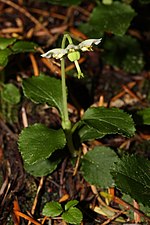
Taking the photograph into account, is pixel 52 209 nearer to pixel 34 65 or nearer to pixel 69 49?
pixel 69 49

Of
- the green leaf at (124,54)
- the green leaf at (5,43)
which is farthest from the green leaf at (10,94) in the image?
the green leaf at (124,54)

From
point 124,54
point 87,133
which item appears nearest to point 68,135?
point 87,133

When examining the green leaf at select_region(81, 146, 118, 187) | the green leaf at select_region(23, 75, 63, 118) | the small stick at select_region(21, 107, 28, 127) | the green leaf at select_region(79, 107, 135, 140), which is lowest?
the green leaf at select_region(81, 146, 118, 187)

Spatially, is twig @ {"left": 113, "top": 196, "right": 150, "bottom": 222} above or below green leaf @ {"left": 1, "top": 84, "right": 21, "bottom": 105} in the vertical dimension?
below

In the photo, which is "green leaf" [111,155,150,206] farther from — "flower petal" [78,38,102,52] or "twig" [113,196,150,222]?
"flower petal" [78,38,102,52]

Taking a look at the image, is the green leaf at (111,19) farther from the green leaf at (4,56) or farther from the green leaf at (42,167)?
the green leaf at (42,167)

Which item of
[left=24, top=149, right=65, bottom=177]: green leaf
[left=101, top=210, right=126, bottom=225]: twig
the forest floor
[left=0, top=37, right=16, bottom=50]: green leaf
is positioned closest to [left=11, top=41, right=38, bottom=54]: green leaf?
[left=0, top=37, right=16, bottom=50]: green leaf

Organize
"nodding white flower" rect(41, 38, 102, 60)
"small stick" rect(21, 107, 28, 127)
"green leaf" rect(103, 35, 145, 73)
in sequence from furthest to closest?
"green leaf" rect(103, 35, 145, 73) → "small stick" rect(21, 107, 28, 127) → "nodding white flower" rect(41, 38, 102, 60)
